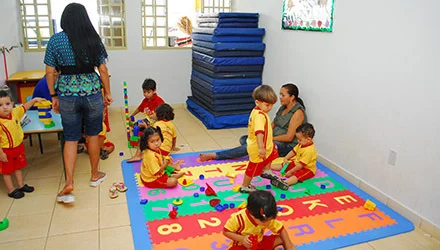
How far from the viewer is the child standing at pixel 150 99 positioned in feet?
14.5

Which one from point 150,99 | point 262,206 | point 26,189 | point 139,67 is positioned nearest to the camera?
point 262,206

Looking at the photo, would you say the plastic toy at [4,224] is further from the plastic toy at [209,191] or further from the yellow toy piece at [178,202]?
the plastic toy at [209,191]

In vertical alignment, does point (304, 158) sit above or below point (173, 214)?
above

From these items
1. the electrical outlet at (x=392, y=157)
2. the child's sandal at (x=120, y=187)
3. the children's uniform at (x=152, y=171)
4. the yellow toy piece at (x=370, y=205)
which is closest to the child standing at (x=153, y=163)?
the children's uniform at (x=152, y=171)

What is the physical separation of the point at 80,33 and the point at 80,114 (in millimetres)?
693

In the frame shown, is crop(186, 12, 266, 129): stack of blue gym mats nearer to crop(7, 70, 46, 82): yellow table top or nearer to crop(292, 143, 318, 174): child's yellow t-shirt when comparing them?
crop(292, 143, 318, 174): child's yellow t-shirt

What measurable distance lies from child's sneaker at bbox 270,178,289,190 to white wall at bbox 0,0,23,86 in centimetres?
353

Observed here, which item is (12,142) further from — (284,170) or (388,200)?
(388,200)

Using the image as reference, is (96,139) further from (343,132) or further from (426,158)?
(426,158)

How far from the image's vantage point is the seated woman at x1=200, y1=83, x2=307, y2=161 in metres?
4.07

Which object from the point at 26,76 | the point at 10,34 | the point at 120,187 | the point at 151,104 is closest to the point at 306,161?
the point at 120,187

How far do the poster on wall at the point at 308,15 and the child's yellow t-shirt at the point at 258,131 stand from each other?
141cm

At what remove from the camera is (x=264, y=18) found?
17.5ft

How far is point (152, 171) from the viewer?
3.34 meters
